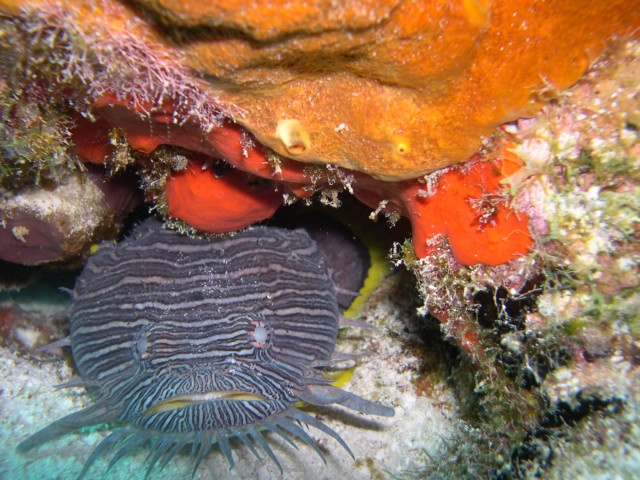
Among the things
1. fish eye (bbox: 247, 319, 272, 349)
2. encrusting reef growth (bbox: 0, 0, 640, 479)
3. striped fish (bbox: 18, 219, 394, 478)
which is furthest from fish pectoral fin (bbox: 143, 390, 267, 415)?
encrusting reef growth (bbox: 0, 0, 640, 479)

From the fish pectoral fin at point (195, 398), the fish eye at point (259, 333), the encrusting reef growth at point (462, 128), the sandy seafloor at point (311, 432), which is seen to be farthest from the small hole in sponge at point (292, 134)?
the sandy seafloor at point (311, 432)

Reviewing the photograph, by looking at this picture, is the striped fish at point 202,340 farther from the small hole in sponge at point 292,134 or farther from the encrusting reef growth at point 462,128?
the small hole in sponge at point 292,134

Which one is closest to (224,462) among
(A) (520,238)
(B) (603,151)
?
(A) (520,238)

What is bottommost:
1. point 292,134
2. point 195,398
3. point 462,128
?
point 195,398

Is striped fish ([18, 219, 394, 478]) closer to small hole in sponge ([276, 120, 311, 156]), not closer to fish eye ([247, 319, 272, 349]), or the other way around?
fish eye ([247, 319, 272, 349])

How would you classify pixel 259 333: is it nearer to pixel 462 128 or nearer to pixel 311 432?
pixel 311 432

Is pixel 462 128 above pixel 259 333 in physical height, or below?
above

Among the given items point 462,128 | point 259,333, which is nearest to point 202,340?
point 259,333
